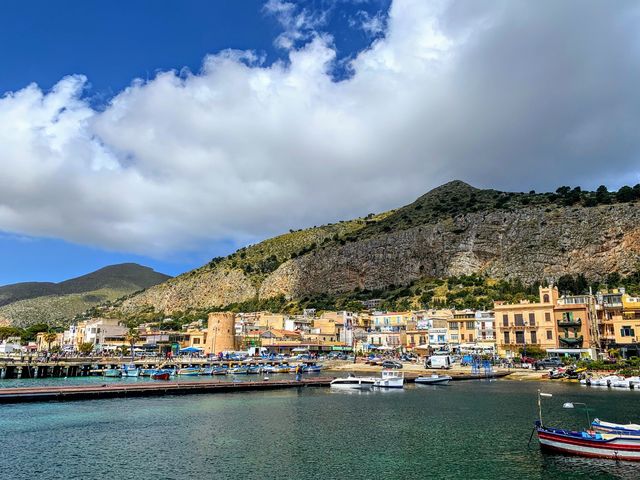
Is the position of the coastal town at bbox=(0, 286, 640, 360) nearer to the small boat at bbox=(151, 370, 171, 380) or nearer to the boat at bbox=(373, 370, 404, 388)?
the boat at bbox=(373, 370, 404, 388)

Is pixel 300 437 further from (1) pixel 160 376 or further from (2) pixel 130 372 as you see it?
(2) pixel 130 372

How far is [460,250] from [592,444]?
126 meters

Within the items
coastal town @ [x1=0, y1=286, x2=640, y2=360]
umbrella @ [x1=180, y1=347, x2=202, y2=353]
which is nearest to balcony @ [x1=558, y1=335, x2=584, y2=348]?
coastal town @ [x1=0, y1=286, x2=640, y2=360]

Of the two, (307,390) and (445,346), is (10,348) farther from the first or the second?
(445,346)

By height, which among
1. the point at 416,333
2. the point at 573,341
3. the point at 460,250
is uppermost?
the point at 460,250

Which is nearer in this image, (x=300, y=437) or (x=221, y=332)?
(x=300, y=437)

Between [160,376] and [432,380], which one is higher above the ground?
[160,376]

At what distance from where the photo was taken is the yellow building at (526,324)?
79.1m

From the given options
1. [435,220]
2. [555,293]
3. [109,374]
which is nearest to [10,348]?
[109,374]

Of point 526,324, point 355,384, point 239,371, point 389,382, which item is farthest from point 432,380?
point 239,371

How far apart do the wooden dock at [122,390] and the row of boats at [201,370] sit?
990cm

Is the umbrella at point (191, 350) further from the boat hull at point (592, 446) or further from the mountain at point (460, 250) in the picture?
the boat hull at point (592, 446)

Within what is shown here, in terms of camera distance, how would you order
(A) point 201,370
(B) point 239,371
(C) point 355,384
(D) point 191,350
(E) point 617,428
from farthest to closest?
(D) point 191,350 < (B) point 239,371 < (A) point 201,370 < (C) point 355,384 < (E) point 617,428

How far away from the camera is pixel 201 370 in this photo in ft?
277
